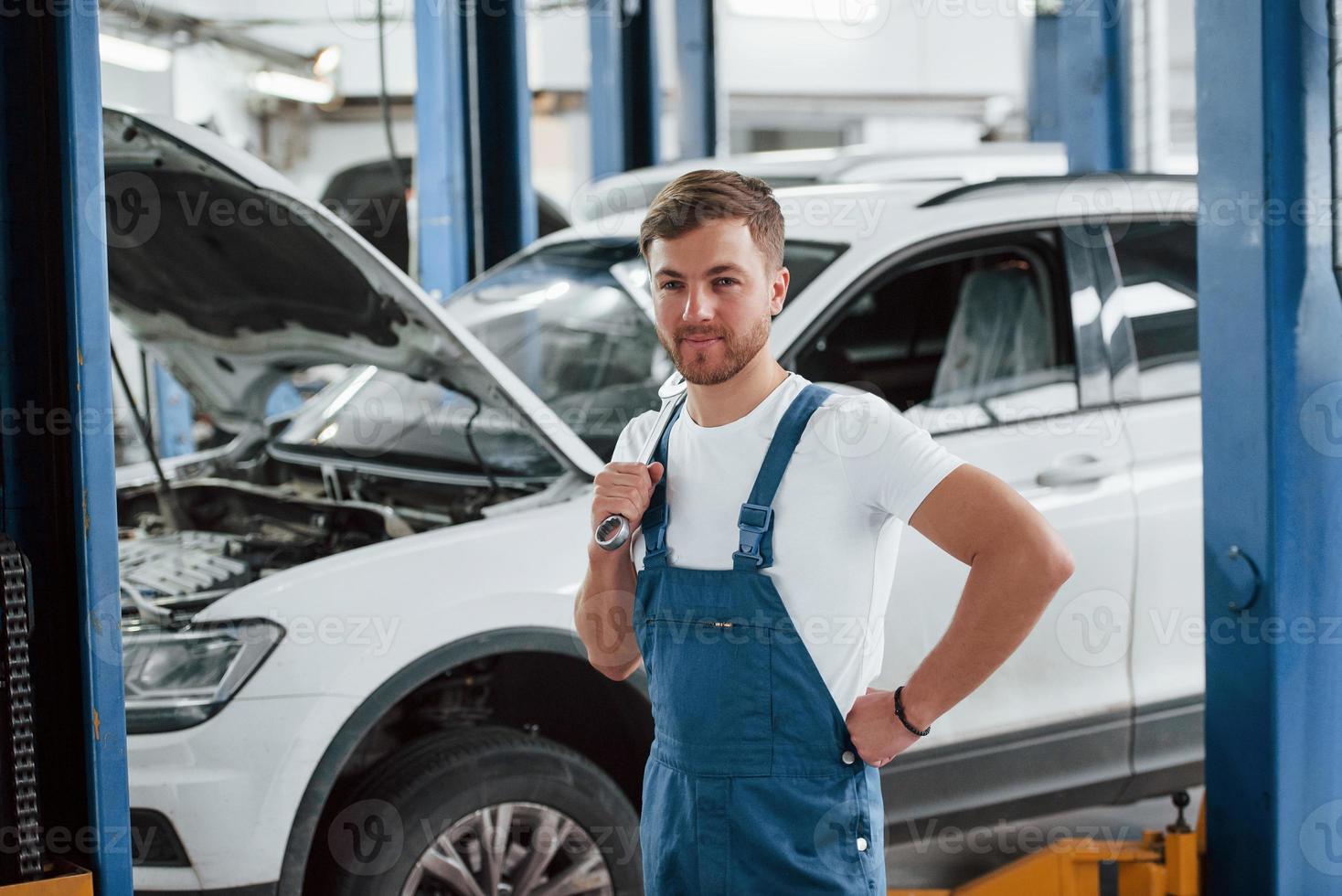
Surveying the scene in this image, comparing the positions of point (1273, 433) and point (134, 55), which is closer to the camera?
point (1273, 433)

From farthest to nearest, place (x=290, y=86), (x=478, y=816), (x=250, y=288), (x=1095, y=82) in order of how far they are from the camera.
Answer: (x=290, y=86)
(x=1095, y=82)
(x=250, y=288)
(x=478, y=816)

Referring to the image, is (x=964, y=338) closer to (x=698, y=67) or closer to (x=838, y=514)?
(x=838, y=514)

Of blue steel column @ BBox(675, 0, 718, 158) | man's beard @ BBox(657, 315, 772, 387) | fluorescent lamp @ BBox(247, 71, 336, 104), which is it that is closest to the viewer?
man's beard @ BBox(657, 315, 772, 387)

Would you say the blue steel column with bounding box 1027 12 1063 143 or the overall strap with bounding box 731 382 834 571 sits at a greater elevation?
the blue steel column with bounding box 1027 12 1063 143

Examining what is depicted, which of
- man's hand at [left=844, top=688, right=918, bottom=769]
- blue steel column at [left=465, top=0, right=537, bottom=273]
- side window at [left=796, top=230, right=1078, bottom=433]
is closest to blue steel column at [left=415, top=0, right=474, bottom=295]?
blue steel column at [left=465, top=0, right=537, bottom=273]

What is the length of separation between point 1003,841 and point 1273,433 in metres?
1.91

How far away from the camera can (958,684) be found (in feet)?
5.51

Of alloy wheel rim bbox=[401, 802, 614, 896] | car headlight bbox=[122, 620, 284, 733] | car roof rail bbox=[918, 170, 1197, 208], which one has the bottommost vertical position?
alloy wheel rim bbox=[401, 802, 614, 896]

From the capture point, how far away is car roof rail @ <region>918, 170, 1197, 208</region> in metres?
3.34

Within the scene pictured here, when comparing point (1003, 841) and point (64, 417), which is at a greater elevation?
point (64, 417)

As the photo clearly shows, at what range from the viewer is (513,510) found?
9.43 feet

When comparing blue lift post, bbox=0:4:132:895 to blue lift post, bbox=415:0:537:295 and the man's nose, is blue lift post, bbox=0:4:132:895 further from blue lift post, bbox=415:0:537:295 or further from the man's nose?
blue lift post, bbox=415:0:537:295

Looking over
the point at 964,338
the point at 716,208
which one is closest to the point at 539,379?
the point at 964,338

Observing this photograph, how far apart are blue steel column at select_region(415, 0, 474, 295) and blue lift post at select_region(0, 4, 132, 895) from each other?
10.3 ft
